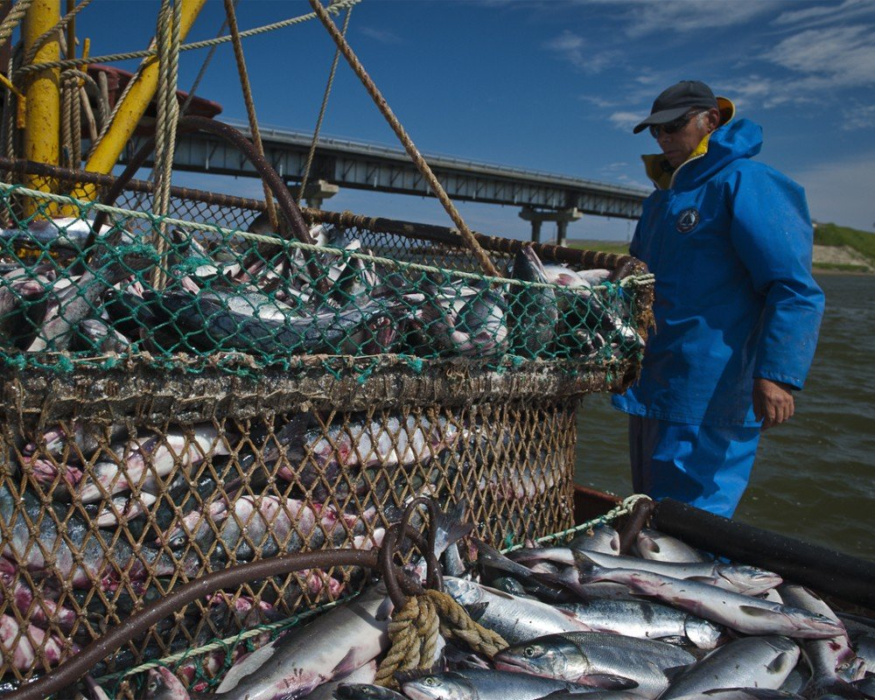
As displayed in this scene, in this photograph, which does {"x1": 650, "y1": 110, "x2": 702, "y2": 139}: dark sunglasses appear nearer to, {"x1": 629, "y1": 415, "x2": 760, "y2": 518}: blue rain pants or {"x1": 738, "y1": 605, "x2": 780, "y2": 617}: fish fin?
{"x1": 629, "y1": 415, "x2": 760, "y2": 518}: blue rain pants

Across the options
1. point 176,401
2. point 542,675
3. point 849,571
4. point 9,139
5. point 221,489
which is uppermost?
point 9,139

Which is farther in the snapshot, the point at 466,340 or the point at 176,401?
the point at 466,340

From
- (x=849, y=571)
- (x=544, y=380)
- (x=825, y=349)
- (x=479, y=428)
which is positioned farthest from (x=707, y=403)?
(x=825, y=349)

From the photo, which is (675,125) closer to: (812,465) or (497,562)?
(497,562)

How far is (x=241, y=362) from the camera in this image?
1.96 meters

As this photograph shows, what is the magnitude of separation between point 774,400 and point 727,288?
0.68 m

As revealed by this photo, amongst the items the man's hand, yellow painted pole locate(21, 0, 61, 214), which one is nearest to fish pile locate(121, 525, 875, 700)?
the man's hand

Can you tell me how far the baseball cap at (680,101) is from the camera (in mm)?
3926

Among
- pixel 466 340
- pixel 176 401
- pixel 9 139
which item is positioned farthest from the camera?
pixel 9 139

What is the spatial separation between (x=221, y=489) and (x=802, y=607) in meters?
2.33

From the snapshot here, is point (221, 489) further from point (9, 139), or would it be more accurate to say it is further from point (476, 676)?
point (9, 139)

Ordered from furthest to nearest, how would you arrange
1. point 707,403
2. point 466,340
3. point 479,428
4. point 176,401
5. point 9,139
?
1. point 9,139
2. point 707,403
3. point 479,428
4. point 466,340
5. point 176,401

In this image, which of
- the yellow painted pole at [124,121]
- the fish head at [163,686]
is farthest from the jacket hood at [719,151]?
the fish head at [163,686]

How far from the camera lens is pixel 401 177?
3528 cm
